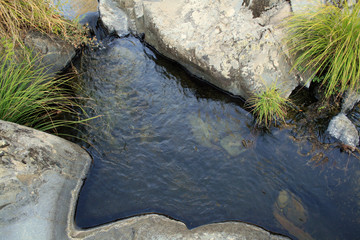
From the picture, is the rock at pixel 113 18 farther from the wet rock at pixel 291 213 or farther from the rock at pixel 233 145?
the wet rock at pixel 291 213

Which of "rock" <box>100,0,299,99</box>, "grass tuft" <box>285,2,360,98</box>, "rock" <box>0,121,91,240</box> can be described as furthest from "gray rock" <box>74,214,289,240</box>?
"grass tuft" <box>285,2,360,98</box>

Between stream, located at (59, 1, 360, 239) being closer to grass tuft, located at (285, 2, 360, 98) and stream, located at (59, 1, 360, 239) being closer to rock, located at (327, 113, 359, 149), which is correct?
rock, located at (327, 113, 359, 149)

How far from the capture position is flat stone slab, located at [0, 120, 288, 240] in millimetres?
3119

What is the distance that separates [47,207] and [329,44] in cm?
511

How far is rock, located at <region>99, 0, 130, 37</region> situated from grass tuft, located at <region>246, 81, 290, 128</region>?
13.3 ft

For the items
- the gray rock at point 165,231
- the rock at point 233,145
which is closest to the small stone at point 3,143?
the gray rock at point 165,231

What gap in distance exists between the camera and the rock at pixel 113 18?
7297mm

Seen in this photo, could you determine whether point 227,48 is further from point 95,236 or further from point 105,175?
point 95,236

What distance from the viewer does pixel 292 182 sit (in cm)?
432

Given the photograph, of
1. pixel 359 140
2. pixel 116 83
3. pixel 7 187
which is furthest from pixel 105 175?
pixel 359 140

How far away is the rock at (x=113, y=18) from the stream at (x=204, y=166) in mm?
1951

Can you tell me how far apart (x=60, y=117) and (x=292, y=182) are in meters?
4.29

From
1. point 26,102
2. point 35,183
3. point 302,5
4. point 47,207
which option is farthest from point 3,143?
point 302,5

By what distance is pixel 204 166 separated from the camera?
4531 mm
